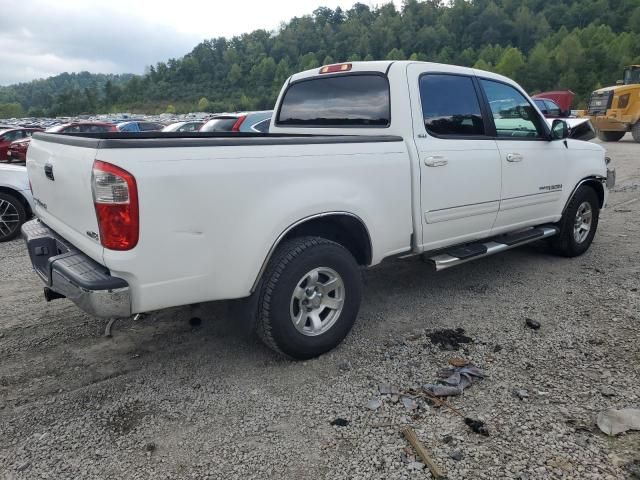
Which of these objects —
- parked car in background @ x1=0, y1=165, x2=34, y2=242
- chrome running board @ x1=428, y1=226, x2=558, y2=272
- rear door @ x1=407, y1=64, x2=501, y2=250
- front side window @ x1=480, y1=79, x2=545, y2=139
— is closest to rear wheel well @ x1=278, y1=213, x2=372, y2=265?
rear door @ x1=407, y1=64, x2=501, y2=250

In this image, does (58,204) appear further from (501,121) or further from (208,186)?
(501,121)

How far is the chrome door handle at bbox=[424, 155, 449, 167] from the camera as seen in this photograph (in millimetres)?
3580

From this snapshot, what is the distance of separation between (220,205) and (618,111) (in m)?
21.2

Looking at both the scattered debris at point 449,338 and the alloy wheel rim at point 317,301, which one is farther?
the scattered debris at point 449,338

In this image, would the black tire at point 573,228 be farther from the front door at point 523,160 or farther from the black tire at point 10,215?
the black tire at point 10,215

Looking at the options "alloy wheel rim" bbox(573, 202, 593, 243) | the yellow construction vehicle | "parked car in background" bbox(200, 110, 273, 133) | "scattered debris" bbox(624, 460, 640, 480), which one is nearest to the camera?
"scattered debris" bbox(624, 460, 640, 480)

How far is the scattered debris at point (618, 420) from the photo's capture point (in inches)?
98.0

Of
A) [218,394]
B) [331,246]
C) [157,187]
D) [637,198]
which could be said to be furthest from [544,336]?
[637,198]

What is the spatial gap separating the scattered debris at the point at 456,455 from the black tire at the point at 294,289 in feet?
3.75

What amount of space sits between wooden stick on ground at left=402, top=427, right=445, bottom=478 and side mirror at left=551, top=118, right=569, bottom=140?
348 cm

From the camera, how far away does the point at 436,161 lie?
11.9ft

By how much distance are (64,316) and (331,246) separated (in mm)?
2430

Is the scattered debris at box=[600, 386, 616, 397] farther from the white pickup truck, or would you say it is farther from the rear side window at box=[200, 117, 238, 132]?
the rear side window at box=[200, 117, 238, 132]

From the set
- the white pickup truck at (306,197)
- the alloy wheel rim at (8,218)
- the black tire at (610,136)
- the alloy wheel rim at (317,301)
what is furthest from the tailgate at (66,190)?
the black tire at (610,136)
